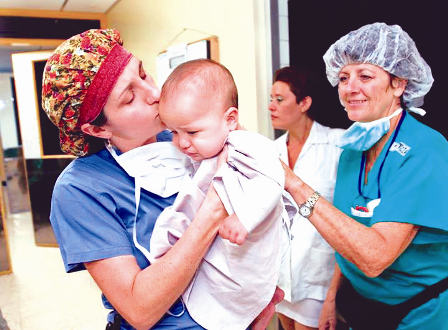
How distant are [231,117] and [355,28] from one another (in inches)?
48.7

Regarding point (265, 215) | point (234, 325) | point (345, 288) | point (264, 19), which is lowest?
point (345, 288)

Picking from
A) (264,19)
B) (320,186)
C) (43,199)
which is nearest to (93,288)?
(43,199)

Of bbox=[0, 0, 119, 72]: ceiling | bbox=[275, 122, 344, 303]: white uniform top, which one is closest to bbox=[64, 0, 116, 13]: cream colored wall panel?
bbox=[0, 0, 119, 72]: ceiling

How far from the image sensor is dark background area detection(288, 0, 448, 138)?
166 cm

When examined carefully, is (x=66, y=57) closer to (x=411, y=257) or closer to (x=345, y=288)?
(x=411, y=257)

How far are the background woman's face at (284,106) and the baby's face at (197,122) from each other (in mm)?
1220

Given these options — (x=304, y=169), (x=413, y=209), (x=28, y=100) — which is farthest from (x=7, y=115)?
(x=413, y=209)

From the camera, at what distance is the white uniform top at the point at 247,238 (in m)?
0.89

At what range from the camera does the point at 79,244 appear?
92 cm

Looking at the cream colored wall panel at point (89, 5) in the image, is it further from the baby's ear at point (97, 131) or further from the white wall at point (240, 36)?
the baby's ear at point (97, 131)

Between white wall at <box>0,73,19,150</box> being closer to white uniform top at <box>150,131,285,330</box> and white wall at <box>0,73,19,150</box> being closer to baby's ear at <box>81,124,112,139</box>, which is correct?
baby's ear at <box>81,124,112,139</box>

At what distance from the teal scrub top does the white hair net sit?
128 mm

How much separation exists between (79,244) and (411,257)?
1070mm

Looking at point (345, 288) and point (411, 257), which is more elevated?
point (411, 257)
